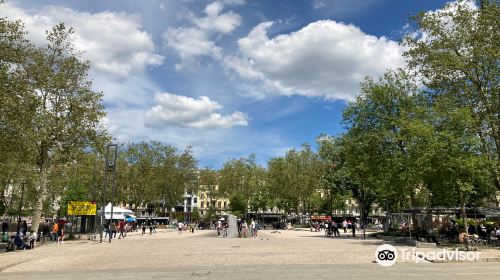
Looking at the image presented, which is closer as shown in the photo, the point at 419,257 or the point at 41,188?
the point at 419,257

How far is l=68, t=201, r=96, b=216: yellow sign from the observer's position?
45200 mm

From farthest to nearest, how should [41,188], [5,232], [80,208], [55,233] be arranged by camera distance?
[80,208]
[55,233]
[5,232]
[41,188]

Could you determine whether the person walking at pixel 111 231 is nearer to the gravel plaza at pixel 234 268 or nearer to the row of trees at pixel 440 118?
the gravel plaza at pixel 234 268

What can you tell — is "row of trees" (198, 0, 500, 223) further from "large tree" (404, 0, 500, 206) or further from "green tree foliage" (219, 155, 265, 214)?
"green tree foliage" (219, 155, 265, 214)

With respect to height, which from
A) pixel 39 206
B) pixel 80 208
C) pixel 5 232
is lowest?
pixel 5 232

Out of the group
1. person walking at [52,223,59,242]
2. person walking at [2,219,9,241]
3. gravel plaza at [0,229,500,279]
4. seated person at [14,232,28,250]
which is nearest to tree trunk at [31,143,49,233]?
person walking at [2,219,9,241]

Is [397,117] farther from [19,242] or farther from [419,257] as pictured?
[19,242]

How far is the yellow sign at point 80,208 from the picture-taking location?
148ft

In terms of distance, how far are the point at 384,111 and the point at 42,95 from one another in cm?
2993

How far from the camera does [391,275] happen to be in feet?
50.9

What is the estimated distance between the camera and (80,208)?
45.8 m

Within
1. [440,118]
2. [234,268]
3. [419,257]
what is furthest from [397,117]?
[234,268]

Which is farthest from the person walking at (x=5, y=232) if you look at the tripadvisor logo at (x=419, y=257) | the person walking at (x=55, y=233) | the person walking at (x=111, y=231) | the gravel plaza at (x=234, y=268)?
the tripadvisor logo at (x=419, y=257)

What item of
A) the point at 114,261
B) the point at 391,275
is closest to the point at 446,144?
the point at 391,275
